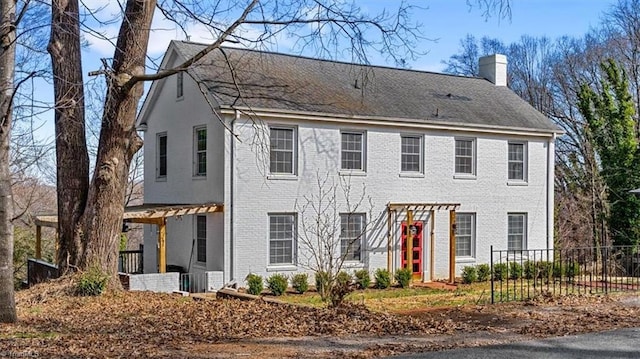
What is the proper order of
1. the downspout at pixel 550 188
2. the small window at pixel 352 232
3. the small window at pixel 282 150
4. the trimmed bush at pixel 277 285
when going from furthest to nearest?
the downspout at pixel 550 188 → the small window at pixel 352 232 → the small window at pixel 282 150 → the trimmed bush at pixel 277 285

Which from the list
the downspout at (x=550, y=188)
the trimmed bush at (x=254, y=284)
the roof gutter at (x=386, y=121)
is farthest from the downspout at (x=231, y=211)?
the downspout at (x=550, y=188)

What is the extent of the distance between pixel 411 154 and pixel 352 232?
11.2 feet

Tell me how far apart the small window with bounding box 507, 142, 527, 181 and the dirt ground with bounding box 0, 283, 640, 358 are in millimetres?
11973

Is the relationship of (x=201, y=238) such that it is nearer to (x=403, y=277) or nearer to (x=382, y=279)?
(x=382, y=279)

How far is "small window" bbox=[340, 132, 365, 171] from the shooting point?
2183 cm

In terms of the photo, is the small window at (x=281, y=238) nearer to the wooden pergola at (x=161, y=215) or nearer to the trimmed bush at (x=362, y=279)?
the wooden pergola at (x=161, y=215)

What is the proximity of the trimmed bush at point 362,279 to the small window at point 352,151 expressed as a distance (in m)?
3.35

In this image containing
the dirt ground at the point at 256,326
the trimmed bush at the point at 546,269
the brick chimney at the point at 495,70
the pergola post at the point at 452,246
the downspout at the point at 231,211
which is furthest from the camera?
the brick chimney at the point at 495,70

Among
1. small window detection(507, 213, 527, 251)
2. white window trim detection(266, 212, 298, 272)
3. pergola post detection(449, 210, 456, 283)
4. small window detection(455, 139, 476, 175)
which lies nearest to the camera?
white window trim detection(266, 212, 298, 272)

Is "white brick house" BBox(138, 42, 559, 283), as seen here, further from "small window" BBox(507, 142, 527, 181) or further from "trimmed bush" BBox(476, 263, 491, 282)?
"trimmed bush" BBox(476, 263, 491, 282)

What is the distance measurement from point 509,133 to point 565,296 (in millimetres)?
11701

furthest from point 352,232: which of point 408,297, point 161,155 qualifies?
point 161,155

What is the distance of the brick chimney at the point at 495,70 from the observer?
2920 cm

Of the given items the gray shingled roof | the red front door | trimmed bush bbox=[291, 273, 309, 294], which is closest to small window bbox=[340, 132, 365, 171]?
the gray shingled roof
